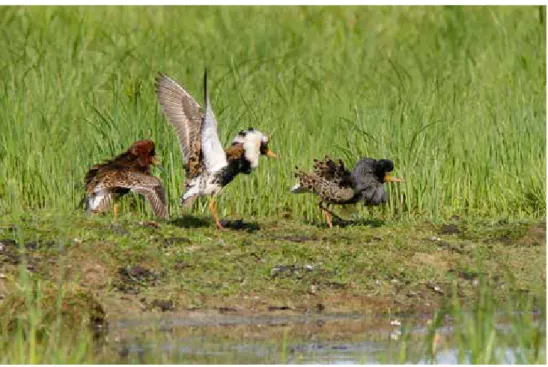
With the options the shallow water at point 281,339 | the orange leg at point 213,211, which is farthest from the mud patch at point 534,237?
the orange leg at point 213,211

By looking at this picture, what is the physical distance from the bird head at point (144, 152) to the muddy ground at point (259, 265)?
27.5 inches

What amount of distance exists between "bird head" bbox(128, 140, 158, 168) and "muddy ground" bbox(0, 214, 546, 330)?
699 millimetres

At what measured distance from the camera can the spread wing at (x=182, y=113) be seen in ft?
37.2

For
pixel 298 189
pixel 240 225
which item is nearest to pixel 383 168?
pixel 298 189

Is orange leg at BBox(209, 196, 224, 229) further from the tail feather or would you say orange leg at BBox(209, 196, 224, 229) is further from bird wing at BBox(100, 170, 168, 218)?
the tail feather

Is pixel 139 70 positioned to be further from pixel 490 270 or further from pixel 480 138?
pixel 490 270

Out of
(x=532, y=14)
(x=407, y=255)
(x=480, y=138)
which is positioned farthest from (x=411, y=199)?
(x=532, y=14)

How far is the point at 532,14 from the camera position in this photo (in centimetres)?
1675

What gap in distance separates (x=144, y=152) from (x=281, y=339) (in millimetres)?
3344

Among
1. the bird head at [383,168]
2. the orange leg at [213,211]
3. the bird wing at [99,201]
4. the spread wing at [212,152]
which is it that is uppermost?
the spread wing at [212,152]

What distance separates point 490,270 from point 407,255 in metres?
0.58

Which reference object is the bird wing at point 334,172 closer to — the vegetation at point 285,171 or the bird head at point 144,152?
the vegetation at point 285,171

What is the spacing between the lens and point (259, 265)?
9.62 m

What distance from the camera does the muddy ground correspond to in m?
9.07
